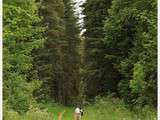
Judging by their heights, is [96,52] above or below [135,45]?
below

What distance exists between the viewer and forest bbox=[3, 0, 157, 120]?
2798 centimetres

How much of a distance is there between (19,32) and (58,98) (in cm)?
3737

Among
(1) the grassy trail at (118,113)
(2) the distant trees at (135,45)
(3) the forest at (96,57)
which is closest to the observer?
(1) the grassy trail at (118,113)

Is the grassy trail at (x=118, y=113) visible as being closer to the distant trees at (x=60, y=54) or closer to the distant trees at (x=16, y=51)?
the distant trees at (x=16, y=51)

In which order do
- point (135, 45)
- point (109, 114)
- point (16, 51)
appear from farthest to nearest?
1. point (135, 45)
2. point (16, 51)
3. point (109, 114)

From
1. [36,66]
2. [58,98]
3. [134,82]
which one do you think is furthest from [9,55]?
[58,98]

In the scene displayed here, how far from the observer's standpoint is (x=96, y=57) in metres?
44.4

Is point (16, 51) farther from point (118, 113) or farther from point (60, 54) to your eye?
point (60, 54)

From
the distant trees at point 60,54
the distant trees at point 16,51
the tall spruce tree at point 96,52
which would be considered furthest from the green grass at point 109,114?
the distant trees at point 60,54

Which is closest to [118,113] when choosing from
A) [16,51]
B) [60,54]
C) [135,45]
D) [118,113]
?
[118,113]

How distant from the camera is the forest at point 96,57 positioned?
91.8 ft

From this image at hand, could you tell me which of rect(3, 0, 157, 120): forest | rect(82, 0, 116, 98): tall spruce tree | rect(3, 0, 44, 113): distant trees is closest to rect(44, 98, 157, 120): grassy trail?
rect(3, 0, 157, 120): forest

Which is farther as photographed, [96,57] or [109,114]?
[96,57]

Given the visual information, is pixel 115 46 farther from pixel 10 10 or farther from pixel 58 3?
pixel 58 3
